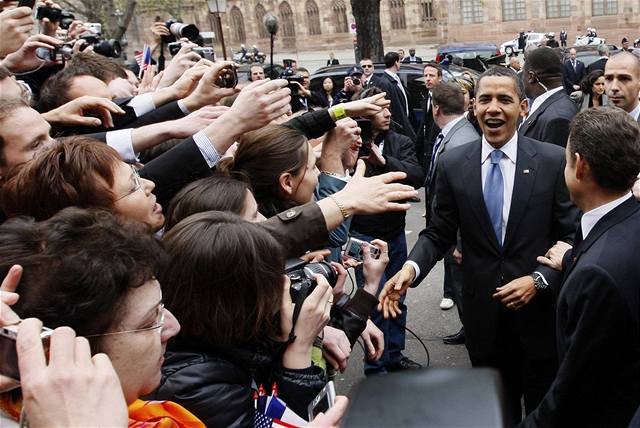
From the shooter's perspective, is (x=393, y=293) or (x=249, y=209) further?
(x=393, y=293)

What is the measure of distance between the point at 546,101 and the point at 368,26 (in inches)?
530

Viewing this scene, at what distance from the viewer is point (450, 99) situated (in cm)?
538

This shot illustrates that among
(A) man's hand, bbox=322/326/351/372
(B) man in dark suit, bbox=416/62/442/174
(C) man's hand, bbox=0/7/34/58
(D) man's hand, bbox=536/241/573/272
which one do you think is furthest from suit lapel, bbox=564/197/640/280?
(B) man in dark suit, bbox=416/62/442/174

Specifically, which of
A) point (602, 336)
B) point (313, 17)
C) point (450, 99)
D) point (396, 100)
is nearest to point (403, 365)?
point (450, 99)

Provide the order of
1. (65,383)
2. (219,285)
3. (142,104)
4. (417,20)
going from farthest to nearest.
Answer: (417,20)
(142,104)
(219,285)
(65,383)

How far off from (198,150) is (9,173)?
75 centimetres

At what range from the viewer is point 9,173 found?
2.48 meters

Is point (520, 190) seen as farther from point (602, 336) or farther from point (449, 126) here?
point (449, 126)

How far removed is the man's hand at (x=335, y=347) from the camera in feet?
7.81

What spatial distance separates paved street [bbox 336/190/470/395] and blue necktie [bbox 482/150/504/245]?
171 cm

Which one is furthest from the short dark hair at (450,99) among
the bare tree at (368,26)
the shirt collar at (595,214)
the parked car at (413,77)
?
the bare tree at (368,26)

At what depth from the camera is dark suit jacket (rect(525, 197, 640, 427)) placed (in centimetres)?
231

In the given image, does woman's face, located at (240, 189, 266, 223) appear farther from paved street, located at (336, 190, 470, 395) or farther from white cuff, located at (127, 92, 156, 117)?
paved street, located at (336, 190, 470, 395)

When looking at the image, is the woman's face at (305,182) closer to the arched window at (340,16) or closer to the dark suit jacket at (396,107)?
the dark suit jacket at (396,107)
